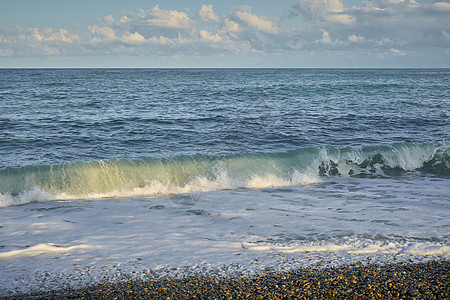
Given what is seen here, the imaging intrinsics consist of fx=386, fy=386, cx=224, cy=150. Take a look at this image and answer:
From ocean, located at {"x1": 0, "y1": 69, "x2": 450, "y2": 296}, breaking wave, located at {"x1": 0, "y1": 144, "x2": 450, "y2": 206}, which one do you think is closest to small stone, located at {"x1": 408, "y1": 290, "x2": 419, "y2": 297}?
ocean, located at {"x1": 0, "y1": 69, "x2": 450, "y2": 296}

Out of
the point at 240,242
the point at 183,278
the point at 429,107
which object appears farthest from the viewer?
the point at 429,107

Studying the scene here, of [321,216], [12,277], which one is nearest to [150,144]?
[321,216]

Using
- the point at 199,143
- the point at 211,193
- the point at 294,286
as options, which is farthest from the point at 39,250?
the point at 199,143

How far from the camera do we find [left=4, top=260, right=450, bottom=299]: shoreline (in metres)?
4.22

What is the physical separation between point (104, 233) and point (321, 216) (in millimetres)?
4070

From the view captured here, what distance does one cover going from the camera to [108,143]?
1460cm

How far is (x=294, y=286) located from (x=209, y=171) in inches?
303

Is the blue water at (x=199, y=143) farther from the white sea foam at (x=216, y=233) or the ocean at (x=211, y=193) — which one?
the white sea foam at (x=216, y=233)

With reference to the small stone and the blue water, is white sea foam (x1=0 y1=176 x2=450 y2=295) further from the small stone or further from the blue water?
the blue water

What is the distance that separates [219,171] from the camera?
11.9 meters

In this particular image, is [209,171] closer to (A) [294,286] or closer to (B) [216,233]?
(B) [216,233]

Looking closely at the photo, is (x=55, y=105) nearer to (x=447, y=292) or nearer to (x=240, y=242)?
(x=240, y=242)

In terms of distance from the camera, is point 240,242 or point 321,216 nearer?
point 240,242

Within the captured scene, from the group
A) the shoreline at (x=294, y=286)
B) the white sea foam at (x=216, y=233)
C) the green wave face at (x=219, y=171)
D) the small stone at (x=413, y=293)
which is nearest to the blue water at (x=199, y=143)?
the green wave face at (x=219, y=171)
